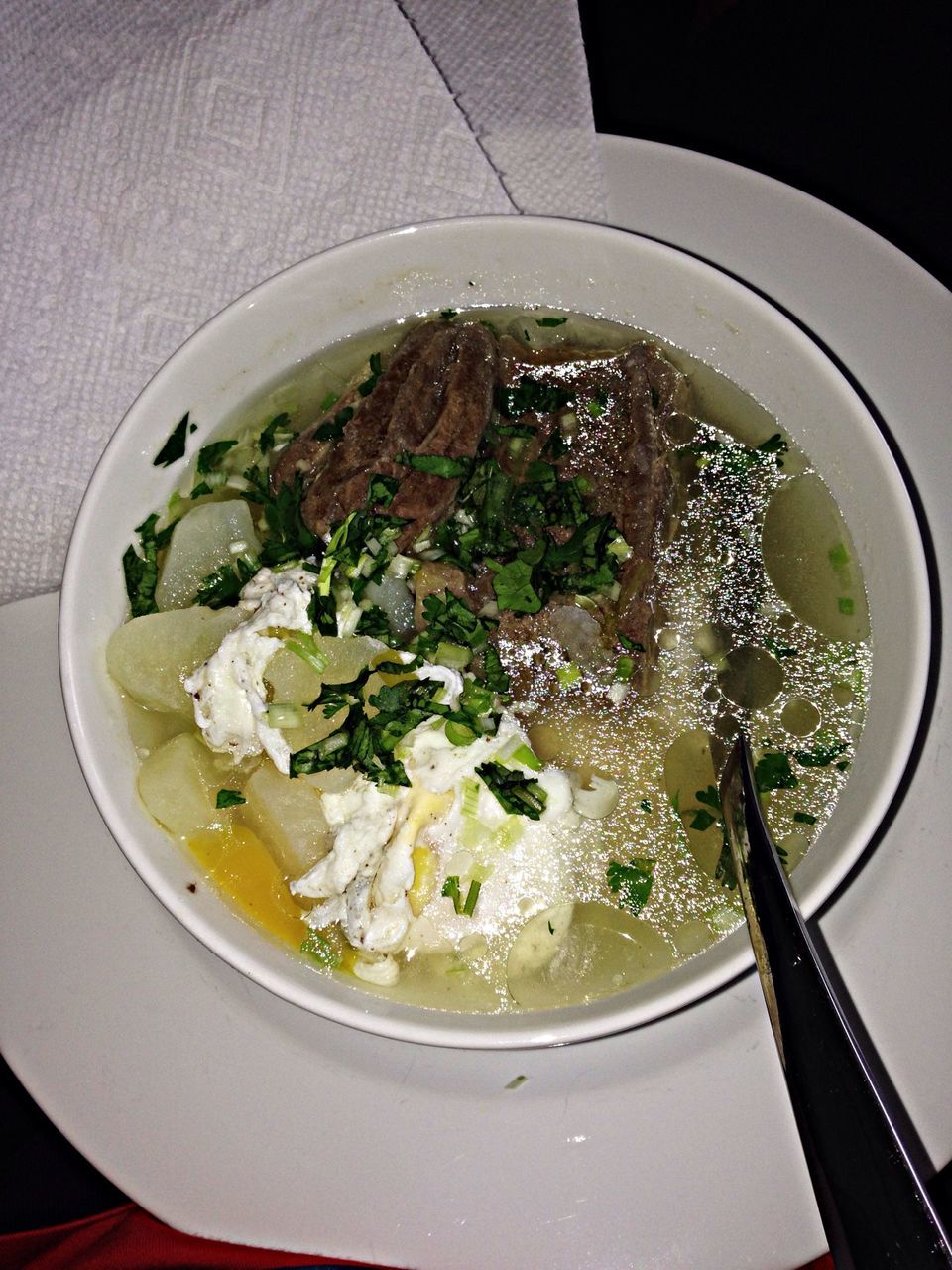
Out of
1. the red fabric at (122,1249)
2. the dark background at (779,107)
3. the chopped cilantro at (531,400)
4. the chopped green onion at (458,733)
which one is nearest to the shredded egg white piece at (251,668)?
the chopped green onion at (458,733)

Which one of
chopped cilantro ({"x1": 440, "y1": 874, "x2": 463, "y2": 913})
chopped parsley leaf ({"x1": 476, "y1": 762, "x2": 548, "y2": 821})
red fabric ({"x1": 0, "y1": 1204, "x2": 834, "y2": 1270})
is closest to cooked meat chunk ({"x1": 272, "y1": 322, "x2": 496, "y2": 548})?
chopped parsley leaf ({"x1": 476, "y1": 762, "x2": 548, "y2": 821})

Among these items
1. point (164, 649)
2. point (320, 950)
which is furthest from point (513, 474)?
point (320, 950)

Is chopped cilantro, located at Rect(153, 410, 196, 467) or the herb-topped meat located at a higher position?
the herb-topped meat

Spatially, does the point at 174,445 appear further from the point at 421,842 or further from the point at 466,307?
the point at 421,842

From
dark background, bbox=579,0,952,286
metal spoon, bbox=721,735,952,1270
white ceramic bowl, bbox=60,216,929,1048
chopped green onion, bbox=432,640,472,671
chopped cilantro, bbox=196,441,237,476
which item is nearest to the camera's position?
metal spoon, bbox=721,735,952,1270

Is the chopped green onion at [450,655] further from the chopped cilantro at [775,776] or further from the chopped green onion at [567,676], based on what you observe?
the chopped cilantro at [775,776]

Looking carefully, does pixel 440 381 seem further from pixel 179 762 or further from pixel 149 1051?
pixel 149 1051

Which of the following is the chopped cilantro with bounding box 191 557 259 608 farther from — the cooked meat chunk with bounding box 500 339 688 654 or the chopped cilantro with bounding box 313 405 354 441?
the cooked meat chunk with bounding box 500 339 688 654

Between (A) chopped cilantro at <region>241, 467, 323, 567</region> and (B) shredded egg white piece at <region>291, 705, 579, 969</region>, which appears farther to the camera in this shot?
(A) chopped cilantro at <region>241, 467, 323, 567</region>
